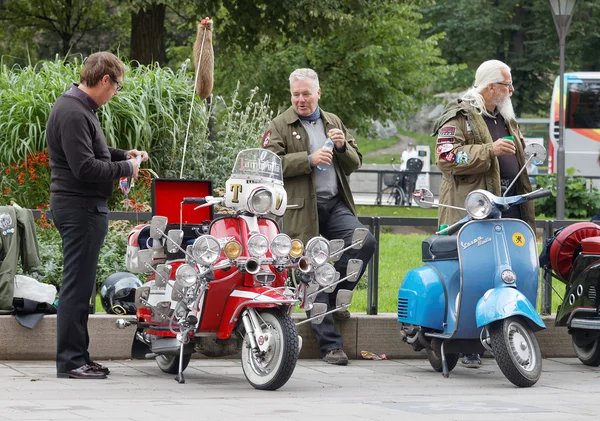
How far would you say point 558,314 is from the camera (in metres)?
8.69

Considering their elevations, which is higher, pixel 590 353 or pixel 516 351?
pixel 516 351

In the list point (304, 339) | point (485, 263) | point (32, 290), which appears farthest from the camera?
point (304, 339)

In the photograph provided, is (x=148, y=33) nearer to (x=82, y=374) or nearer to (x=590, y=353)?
(x=590, y=353)

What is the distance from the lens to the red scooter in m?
7.00

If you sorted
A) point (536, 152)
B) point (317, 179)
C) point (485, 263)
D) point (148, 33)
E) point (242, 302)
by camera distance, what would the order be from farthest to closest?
point (148, 33)
point (317, 179)
point (536, 152)
point (485, 263)
point (242, 302)

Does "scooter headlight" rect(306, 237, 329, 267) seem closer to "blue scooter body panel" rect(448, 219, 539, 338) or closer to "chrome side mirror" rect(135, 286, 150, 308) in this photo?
"blue scooter body panel" rect(448, 219, 539, 338)

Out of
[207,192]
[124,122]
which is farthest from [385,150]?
[207,192]

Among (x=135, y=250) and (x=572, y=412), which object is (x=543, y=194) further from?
(x=135, y=250)

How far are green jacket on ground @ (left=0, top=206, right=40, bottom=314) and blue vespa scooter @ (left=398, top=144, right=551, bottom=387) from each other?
2.60m

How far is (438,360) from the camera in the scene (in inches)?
325

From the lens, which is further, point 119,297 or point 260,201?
point 119,297

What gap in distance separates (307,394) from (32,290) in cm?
232

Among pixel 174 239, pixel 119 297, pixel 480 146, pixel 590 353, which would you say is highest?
pixel 480 146

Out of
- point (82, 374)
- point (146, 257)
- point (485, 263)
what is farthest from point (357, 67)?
point (82, 374)
